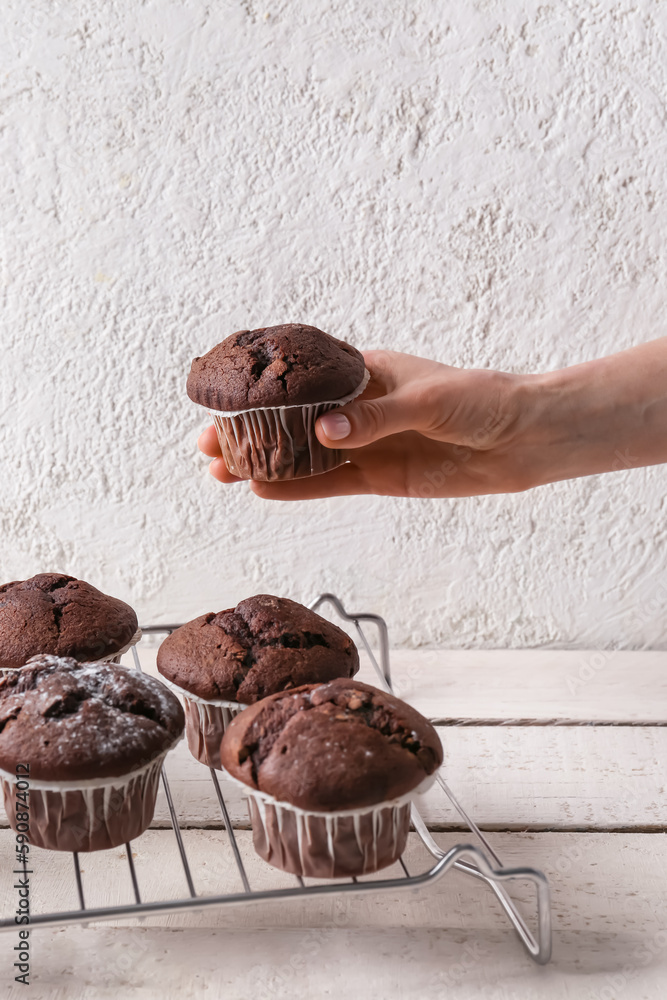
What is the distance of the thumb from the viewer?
1.69 metres

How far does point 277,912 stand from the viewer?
1.49m

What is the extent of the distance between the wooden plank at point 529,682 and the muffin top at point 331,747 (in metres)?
0.88

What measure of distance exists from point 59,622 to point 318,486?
814mm

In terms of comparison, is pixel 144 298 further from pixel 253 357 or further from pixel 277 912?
pixel 277 912

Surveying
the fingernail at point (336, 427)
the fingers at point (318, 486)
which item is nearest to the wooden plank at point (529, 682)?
the fingers at point (318, 486)

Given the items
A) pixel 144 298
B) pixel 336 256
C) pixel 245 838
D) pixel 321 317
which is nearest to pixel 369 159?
pixel 336 256

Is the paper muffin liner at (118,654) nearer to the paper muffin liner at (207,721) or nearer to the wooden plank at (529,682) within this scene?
the paper muffin liner at (207,721)

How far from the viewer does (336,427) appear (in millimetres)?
1684

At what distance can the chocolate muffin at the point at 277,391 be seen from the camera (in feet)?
5.55

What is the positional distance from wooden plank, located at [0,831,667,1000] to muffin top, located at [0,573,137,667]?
391mm

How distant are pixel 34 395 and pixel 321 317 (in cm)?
93

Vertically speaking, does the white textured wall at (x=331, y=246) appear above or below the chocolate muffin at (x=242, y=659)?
above

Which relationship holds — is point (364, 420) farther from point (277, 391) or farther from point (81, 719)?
point (81, 719)

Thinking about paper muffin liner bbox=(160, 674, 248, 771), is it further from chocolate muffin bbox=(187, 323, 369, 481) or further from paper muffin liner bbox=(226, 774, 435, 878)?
chocolate muffin bbox=(187, 323, 369, 481)
